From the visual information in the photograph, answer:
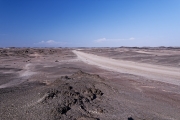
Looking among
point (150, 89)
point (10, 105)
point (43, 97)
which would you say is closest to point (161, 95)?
point (150, 89)

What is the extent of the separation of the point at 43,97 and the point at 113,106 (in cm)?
392

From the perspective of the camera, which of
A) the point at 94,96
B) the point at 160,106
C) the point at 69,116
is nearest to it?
the point at 69,116

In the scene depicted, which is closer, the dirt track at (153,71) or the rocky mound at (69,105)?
the rocky mound at (69,105)

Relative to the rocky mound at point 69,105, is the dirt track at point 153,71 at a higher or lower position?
lower

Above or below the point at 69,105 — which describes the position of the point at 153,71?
below

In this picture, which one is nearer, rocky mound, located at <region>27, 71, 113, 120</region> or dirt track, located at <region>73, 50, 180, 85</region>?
rocky mound, located at <region>27, 71, 113, 120</region>

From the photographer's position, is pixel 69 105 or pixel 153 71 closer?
pixel 69 105

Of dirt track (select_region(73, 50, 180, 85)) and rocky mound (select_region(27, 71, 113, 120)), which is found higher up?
rocky mound (select_region(27, 71, 113, 120))

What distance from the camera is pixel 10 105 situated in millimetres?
9625

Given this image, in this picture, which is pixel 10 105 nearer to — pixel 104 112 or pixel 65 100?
pixel 65 100

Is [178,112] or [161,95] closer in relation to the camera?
[178,112]

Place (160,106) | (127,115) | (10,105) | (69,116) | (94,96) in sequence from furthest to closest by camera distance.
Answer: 1. (94,96)
2. (160,106)
3. (10,105)
4. (127,115)
5. (69,116)

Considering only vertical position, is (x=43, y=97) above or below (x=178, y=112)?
above

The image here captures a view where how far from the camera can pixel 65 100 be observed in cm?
983
